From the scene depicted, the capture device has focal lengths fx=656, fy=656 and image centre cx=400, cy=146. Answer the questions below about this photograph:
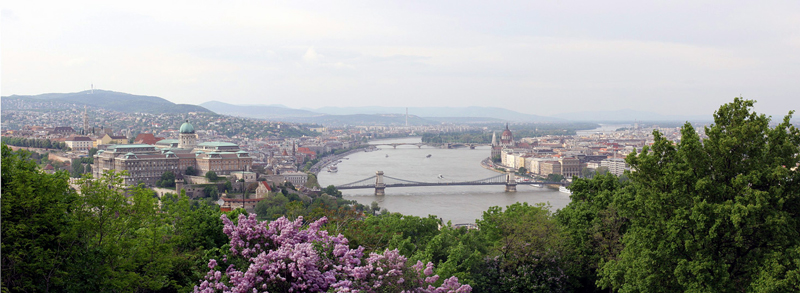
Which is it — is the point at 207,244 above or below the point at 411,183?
above

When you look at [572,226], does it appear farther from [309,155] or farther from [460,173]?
[309,155]

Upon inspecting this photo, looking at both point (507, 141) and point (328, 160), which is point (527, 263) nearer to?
point (328, 160)

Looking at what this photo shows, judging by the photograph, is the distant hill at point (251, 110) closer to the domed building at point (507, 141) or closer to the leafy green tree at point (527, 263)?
the domed building at point (507, 141)

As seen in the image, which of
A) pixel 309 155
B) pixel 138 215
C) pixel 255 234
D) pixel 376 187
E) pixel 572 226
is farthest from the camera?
pixel 309 155

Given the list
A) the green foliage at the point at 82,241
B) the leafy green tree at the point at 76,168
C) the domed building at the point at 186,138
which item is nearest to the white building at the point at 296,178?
the domed building at the point at 186,138

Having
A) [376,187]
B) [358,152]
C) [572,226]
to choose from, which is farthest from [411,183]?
[358,152]
